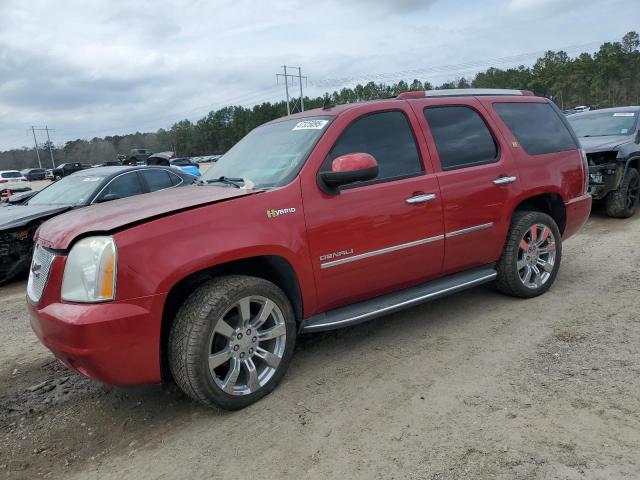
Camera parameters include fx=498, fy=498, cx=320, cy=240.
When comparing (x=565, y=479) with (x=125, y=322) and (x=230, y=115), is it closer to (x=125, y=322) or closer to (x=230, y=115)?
(x=125, y=322)

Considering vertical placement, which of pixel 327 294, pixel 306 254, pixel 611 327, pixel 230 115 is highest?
pixel 230 115

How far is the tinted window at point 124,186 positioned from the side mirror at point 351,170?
5.03 m

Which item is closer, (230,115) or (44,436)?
(44,436)

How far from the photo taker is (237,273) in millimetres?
3283

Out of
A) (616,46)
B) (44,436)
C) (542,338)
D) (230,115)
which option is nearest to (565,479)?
(542,338)

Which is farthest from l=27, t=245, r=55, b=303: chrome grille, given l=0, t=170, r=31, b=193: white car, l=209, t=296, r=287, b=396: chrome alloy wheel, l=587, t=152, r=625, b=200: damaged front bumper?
l=0, t=170, r=31, b=193: white car

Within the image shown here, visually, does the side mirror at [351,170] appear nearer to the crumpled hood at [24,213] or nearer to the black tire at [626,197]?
the crumpled hood at [24,213]

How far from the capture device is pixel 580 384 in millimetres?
3117

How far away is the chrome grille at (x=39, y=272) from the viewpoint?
2.97m

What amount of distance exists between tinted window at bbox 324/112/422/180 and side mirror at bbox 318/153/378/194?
10.9 inches

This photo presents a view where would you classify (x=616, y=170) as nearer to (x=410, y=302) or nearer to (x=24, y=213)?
(x=410, y=302)

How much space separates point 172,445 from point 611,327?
11.1 ft

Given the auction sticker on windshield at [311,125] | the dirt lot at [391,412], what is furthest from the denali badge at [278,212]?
the dirt lot at [391,412]

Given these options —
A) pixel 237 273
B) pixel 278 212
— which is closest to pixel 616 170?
pixel 278 212
